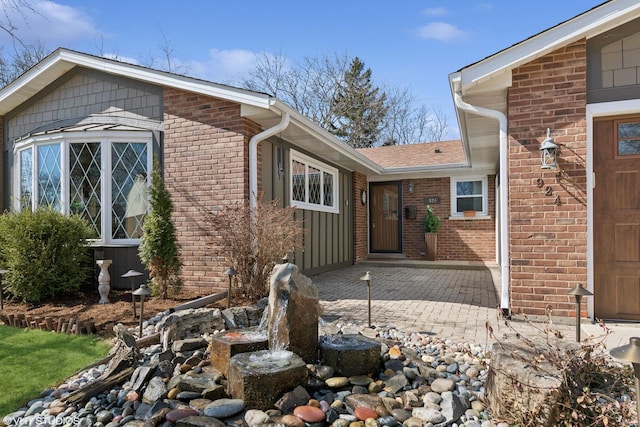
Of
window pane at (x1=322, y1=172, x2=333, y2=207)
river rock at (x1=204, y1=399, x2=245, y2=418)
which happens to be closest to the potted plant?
window pane at (x1=322, y1=172, x2=333, y2=207)

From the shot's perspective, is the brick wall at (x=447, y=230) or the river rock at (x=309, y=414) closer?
the river rock at (x=309, y=414)

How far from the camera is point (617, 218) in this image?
4.40m

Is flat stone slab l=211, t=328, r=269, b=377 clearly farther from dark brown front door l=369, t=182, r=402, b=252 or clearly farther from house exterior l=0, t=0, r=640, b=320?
dark brown front door l=369, t=182, r=402, b=252

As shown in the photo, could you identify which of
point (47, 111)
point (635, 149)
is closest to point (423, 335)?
point (635, 149)

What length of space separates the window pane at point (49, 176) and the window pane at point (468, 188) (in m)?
9.63

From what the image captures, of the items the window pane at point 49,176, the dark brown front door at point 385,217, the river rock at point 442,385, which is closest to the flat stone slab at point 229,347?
the river rock at point 442,385

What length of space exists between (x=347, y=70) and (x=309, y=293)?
971 inches

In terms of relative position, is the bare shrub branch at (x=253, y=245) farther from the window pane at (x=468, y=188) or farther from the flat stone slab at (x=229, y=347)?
the window pane at (x=468, y=188)

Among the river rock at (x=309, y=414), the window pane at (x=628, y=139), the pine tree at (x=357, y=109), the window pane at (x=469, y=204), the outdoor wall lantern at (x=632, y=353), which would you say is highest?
the pine tree at (x=357, y=109)

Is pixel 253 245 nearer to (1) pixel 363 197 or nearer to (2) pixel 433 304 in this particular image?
(2) pixel 433 304

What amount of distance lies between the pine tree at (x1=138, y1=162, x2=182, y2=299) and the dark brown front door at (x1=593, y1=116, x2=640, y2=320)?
5284mm

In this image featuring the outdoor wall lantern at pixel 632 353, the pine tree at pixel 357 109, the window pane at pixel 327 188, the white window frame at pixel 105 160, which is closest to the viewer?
the outdoor wall lantern at pixel 632 353

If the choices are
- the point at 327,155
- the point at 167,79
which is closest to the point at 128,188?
the point at 167,79

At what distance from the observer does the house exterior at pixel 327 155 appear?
437 centimetres
